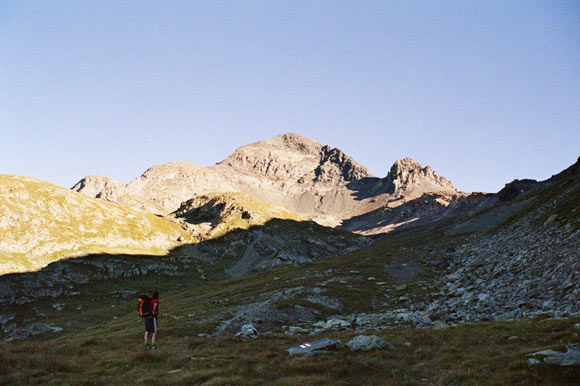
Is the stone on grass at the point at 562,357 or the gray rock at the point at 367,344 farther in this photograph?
the gray rock at the point at 367,344

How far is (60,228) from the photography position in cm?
13388

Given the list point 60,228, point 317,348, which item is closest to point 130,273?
point 60,228

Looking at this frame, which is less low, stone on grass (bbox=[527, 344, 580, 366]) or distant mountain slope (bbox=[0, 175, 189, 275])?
distant mountain slope (bbox=[0, 175, 189, 275])

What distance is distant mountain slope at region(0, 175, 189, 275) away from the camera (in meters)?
114

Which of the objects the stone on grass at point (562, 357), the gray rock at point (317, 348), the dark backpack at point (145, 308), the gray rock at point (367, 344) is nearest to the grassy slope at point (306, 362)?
the stone on grass at point (562, 357)

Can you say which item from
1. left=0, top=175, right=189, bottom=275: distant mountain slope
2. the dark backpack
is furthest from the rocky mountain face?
left=0, top=175, right=189, bottom=275: distant mountain slope

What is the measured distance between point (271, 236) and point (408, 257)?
109m

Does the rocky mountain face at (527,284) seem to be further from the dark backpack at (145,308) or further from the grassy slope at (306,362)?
the dark backpack at (145,308)

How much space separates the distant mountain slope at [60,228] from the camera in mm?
114375

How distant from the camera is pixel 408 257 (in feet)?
324

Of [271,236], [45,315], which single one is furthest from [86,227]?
[271,236]

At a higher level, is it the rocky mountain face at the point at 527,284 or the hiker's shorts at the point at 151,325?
the hiker's shorts at the point at 151,325

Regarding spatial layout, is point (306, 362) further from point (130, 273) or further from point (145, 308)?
point (130, 273)

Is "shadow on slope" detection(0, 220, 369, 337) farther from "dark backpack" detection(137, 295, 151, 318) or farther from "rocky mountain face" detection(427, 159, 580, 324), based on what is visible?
"rocky mountain face" detection(427, 159, 580, 324)
